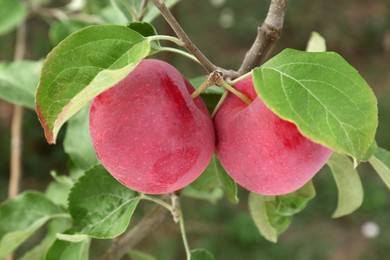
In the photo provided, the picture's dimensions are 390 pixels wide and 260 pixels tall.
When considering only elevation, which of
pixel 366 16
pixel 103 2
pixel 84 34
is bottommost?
pixel 366 16

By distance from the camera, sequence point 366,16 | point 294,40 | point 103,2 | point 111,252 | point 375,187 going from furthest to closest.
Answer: point 366,16, point 294,40, point 375,187, point 103,2, point 111,252

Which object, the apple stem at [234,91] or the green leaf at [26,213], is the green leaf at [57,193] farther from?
the apple stem at [234,91]

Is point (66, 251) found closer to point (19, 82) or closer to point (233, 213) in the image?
point (19, 82)

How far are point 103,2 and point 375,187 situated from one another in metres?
1.81

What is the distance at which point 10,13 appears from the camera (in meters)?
1.52

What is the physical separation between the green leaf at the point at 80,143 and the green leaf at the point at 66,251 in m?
0.17

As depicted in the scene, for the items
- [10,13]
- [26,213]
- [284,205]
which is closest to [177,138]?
[284,205]

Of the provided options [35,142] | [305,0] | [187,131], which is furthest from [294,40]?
[187,131]

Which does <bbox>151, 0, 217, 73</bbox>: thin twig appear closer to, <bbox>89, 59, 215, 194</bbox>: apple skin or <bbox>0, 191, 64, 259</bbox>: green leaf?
<bbox>89, 59, 215, 194</bbox>: apple skin

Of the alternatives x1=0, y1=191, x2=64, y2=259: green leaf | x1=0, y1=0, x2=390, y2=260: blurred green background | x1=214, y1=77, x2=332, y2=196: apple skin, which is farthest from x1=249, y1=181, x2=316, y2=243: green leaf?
x1=0, y1=0, x2=390, y2=260: blurred green background

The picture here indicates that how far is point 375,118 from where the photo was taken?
0.56 meters

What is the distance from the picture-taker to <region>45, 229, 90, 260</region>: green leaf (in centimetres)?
83

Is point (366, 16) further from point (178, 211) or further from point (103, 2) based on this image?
point (178, 211)

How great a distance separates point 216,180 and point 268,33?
249 millimetres
